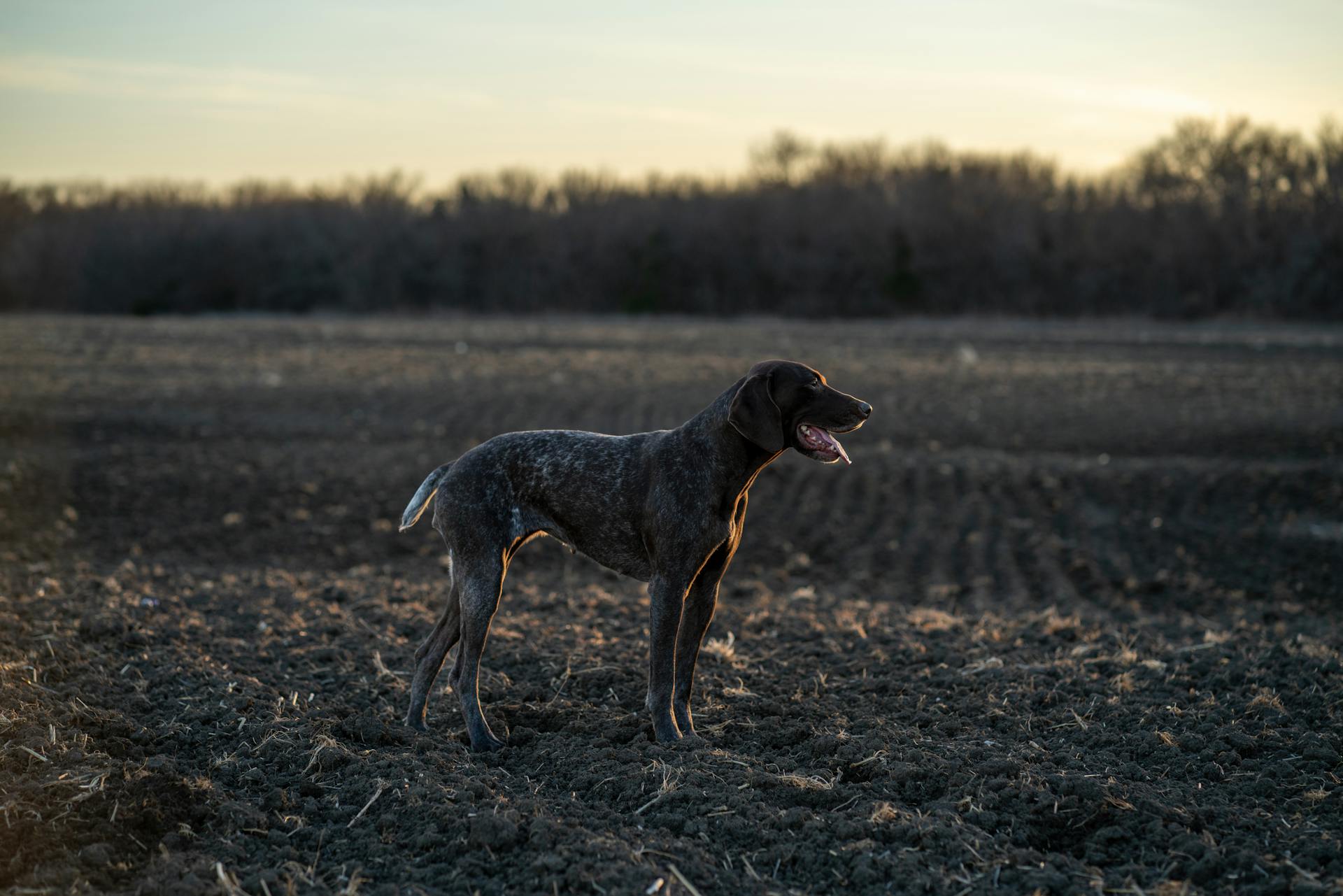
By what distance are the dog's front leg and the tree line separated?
171ft

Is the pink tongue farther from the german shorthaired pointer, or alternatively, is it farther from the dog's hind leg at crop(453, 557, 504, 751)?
the dog's hind leg at crop(453, 557, 504, 751)

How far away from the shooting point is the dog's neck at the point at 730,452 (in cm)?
582

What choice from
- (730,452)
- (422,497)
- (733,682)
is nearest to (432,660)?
(422,497)

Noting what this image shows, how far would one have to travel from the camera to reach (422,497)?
20.3ft

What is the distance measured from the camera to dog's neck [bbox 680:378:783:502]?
582cm

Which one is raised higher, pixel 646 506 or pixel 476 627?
pixel 646 506

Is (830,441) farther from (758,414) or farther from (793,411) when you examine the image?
(758,414)

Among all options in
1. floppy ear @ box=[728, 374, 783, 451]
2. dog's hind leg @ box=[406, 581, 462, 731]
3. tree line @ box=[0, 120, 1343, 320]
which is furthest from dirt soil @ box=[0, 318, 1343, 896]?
tree line @ box=[0, 120, 1343, 320]

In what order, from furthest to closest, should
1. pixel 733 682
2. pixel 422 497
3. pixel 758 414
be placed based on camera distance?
pixel 733 682 → pixel 422 497 → pixel 758 414

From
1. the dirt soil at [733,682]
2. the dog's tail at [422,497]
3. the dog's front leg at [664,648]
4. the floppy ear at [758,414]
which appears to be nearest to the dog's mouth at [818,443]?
the floppy ear at [758,414]

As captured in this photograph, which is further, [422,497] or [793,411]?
[422,497]

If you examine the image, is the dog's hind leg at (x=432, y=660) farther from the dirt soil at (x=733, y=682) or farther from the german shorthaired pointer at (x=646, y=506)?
the dirt soil at (x=733, y=682)

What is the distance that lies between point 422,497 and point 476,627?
0.81m

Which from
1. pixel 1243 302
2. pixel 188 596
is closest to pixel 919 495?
pixel 188 596
